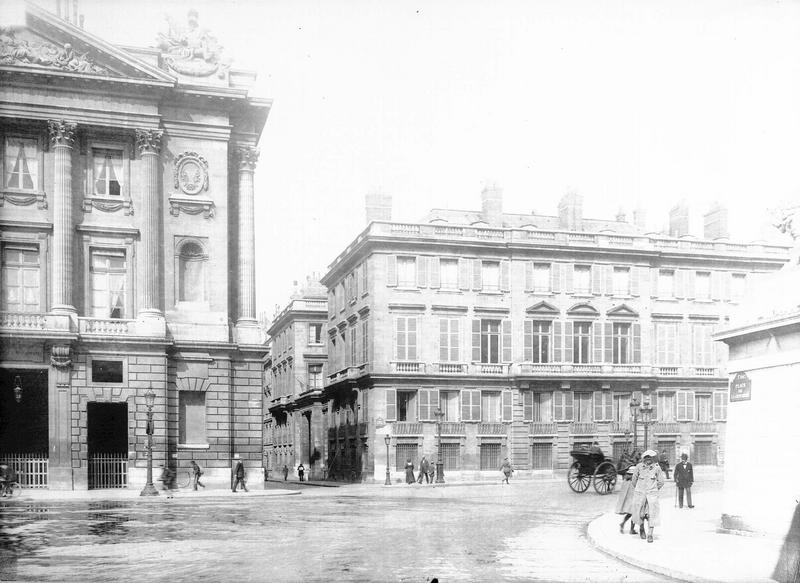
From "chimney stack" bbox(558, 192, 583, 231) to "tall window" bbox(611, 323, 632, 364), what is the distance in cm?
643

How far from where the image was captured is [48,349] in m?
32.0

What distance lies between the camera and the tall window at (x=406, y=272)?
5050 centimetres

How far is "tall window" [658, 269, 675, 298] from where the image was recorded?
2172 inches

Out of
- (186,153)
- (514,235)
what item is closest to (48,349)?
(186,153)

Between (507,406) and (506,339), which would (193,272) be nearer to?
(506,339)

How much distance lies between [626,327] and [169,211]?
29.5 metres

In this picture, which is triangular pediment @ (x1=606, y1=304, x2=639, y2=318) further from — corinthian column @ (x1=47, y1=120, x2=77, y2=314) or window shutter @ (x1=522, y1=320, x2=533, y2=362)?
corinthian column @ (x1=47, y1=120, x2=77, y2=314)

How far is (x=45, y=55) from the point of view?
107 ft

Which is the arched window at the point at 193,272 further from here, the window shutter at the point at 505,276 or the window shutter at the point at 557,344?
the window shutter at the point at 557,344

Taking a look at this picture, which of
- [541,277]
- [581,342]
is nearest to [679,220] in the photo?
[581,342]

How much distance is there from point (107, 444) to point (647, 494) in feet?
79.3

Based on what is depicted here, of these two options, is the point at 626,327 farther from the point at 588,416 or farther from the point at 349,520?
the point at 349,520

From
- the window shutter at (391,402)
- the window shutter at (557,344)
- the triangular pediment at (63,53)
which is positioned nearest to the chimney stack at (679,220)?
the window shutter at (557,344)


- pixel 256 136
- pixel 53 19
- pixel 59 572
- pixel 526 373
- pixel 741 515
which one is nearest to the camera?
pixel 59 572
